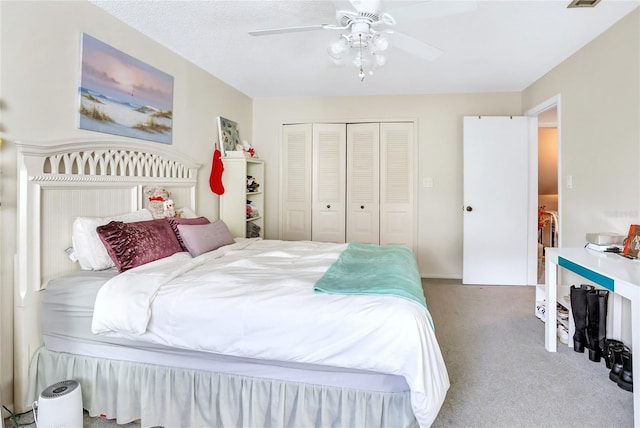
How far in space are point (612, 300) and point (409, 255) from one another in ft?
4.63

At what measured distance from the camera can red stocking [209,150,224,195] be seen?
12.5ft

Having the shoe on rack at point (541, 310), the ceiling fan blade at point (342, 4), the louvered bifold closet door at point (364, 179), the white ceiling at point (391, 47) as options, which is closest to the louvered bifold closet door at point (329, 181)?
the louvered bifold closet door at point (364, 179)

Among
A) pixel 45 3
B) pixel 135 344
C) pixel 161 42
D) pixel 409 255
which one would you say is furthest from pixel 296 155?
pixel 135 344

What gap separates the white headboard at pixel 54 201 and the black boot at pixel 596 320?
3.27 m

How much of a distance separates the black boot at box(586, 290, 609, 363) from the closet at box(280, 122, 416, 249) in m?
2.32

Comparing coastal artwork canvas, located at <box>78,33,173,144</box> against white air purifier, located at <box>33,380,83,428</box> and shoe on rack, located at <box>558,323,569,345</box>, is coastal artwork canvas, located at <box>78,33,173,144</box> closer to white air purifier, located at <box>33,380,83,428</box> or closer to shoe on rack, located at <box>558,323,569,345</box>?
white air purifier, located at <box>33,380,83,428</box>

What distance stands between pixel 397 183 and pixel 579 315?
8.38ft

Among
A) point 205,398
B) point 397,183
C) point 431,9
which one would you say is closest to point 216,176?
point 397,183

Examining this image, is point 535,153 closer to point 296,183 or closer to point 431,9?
point 296,183

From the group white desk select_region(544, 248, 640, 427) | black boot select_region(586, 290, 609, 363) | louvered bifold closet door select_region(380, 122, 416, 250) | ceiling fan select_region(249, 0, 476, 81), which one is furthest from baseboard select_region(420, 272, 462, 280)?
ceiling fan select_region(249, 0, 476, 81)

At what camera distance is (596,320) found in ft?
8.12

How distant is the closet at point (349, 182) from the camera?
4.68 meters

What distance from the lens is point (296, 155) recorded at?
16.1 ft

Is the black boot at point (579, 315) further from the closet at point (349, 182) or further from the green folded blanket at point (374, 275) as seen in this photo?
the closet at point (349, 182)
